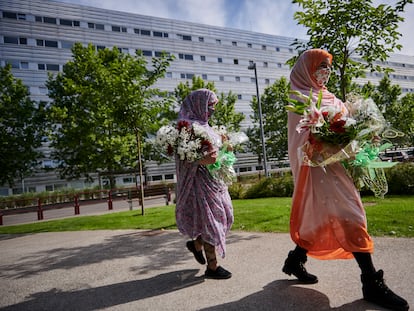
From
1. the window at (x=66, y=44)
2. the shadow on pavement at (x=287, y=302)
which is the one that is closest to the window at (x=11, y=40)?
the window at (x=66, y=44)

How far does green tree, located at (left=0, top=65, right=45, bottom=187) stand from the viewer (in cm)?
2389

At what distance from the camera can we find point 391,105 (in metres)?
33.8

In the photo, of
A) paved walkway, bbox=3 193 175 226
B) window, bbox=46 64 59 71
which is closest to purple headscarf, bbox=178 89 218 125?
paved walkway, bbox=3 193 175 226

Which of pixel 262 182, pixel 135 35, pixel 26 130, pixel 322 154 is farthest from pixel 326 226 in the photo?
pixel 135 35

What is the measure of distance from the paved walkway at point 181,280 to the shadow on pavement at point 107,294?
11 millimetres

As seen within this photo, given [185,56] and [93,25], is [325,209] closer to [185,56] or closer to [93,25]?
[93,25]

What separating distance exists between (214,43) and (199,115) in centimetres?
4314

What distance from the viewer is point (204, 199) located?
12.3 ft

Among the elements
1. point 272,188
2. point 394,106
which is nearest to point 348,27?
point 272,188

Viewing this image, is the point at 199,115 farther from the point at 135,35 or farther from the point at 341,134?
the point at 135,35

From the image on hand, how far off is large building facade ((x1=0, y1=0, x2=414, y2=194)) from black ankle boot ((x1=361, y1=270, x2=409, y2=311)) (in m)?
27.1

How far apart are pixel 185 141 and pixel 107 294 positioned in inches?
79.7

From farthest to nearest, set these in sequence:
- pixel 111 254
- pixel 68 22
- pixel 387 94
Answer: pixel 68 22 < pixel 387 94 < pixel 111 254

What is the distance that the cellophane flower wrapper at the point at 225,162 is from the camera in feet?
12.6
